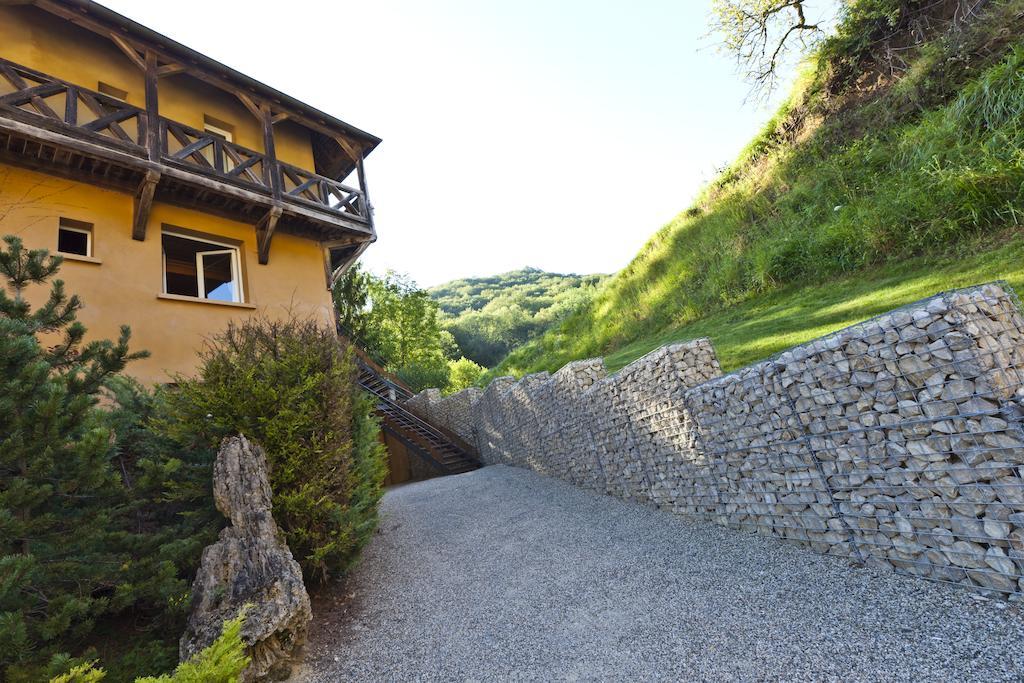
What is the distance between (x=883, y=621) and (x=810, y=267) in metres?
8.18

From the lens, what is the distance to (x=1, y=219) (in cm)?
659

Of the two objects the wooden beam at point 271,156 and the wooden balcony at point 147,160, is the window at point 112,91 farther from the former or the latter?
the wooden beam at point 271,156

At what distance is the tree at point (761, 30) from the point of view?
41.3 ft

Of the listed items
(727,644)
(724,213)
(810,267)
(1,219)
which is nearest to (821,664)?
(727,644)

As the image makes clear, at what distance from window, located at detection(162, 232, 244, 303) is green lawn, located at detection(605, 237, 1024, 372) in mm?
9182

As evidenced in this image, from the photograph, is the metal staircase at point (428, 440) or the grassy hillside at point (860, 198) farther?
the metal staircase at point (428, 440)

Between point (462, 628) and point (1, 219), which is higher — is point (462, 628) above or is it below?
below

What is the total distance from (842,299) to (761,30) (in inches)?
391

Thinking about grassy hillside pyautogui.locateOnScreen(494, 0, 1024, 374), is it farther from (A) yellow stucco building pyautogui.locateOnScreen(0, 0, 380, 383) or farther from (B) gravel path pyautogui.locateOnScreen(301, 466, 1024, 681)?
(A) yellow stucco building pyautogui.locateOnScreen(0, 0, 380, 383)

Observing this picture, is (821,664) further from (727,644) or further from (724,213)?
(724,213)

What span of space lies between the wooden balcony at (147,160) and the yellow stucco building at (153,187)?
0.08ft

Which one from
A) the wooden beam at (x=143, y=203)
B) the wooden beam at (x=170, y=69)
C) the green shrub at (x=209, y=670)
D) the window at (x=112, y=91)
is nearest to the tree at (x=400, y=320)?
the window at (x=112, y=91)

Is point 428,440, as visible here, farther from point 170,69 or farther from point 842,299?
point 842,299

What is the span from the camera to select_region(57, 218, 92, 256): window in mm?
7309
